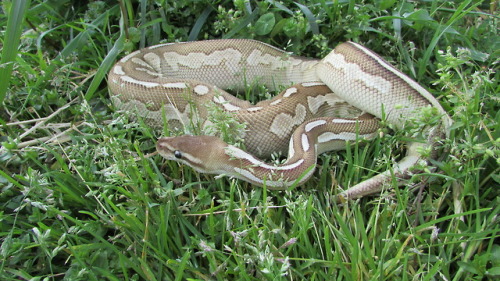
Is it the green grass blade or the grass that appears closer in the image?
the grass

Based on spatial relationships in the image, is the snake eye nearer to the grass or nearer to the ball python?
the ball python

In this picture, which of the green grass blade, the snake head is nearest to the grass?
the green grass blade

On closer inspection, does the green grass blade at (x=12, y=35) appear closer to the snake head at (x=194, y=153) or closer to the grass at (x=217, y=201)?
the grass at (x=217, y=201)

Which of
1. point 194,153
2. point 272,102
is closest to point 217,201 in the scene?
point 194,153

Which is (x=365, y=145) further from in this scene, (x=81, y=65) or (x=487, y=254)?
(x=81, y=65)

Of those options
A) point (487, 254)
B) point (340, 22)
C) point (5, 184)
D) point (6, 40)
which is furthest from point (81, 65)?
point (487, 254)

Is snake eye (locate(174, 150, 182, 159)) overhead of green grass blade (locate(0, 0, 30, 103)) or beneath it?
beneath
